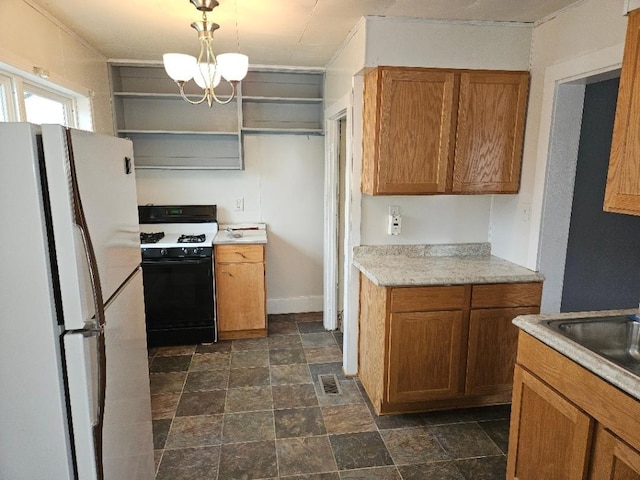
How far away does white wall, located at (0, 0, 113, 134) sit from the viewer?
1.98m

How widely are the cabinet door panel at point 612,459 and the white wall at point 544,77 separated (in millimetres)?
1301

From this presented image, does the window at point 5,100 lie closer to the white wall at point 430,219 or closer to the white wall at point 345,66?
the white wall at point 345,66

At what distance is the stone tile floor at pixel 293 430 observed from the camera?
208 centimetres

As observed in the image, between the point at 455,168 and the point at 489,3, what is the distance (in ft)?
→ 2.82

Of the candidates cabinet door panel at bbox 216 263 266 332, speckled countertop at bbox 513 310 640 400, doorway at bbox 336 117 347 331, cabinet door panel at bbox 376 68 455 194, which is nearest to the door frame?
doorway at bbox 336 117 347 331

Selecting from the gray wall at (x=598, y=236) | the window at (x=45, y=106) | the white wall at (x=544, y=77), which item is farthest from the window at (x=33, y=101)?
the gray wall at (x=598, y=236)

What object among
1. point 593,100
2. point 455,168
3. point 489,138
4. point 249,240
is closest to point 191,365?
point 249,240

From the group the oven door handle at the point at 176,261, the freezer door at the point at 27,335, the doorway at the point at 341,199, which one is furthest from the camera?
the doorway at the point at 341,199

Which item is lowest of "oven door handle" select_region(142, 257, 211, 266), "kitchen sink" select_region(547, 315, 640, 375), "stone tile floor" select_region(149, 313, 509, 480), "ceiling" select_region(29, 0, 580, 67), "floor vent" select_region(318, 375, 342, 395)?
"stone tile floor" select_region(149, 313, 509, 480)

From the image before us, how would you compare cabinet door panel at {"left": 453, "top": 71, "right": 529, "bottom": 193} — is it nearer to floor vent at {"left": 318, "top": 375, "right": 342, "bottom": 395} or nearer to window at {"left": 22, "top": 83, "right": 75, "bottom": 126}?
floor vent at {"left": 318, "top": 375, "right": 342, "bottom": 395}

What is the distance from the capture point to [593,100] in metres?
2.67

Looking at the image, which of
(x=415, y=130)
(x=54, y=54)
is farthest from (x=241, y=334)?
(x=54, y=54)

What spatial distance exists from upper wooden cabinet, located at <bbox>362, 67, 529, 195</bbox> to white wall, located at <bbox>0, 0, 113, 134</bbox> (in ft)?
5.96

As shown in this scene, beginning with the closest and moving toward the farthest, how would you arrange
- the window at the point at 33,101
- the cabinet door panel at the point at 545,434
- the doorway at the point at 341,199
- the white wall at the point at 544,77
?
the cabinet door panel at the point at 545,434
the white wall at the point at 544,77
the window at the point at 33,101
the doorway at the point at 341,199
